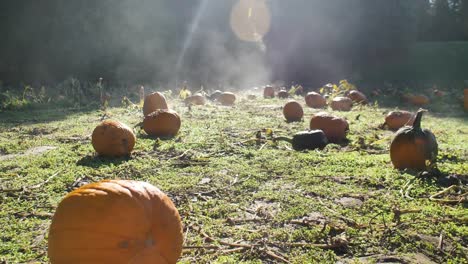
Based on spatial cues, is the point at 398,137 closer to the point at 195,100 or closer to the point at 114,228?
the point at 114,228

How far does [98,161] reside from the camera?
3912 mm

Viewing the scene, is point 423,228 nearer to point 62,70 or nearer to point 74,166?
point 74,166

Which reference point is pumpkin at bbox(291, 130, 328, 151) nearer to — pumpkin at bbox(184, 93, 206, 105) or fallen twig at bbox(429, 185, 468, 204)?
fallen twig at bbox(429, 185, 468, 204)

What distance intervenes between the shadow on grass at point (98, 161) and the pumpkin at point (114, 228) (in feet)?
6.70

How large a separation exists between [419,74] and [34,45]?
51.2ft

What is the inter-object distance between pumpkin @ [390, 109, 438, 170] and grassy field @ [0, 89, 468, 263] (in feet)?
0.44

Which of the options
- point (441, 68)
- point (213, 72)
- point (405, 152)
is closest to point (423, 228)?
point (405, 152)

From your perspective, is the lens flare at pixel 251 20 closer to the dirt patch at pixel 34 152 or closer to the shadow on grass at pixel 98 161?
the dirt patch at pixel 34 152

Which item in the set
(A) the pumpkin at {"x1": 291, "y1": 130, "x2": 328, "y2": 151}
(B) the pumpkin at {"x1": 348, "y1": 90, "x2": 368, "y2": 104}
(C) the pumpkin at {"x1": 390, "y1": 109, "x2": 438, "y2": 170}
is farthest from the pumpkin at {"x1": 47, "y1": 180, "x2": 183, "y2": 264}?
(B) the pumpkin at {"x1": 348, "y1": 90, "x2": 368, "y2": 104}

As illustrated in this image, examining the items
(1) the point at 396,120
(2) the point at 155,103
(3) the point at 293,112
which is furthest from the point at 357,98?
(2) the point at 155,103

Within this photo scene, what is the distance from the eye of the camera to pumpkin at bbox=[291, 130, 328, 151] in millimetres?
4527

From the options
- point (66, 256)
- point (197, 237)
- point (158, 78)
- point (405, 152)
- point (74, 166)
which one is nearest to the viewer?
point (66, 256)

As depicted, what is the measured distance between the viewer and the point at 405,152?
11.5 feet

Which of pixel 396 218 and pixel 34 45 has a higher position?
pixel 34 45
